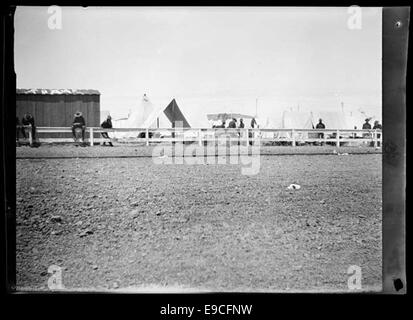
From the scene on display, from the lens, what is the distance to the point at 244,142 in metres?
2.50

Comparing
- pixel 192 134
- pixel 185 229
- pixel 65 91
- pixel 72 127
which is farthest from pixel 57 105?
pixel 185 229

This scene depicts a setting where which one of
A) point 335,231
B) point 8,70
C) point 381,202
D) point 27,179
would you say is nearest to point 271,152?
point 335,231

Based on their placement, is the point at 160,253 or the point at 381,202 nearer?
the point at 381,202

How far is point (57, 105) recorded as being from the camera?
205cm

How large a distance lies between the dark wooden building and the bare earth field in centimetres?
17

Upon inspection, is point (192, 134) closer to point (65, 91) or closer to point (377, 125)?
point (65, 91)

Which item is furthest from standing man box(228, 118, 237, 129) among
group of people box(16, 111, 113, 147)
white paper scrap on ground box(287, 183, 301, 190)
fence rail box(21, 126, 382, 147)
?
group of people box(16, 111, 113, 147)

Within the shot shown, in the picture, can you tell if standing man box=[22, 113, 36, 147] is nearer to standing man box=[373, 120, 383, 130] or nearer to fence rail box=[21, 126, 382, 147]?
fence rail box=[21, 126, 382, 147]

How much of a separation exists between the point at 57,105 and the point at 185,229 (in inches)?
35.7

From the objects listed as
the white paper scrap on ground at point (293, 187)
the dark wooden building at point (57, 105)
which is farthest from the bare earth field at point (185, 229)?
the dark wooden building at point (57, 105)

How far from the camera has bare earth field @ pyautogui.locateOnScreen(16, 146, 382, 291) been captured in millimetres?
1697
